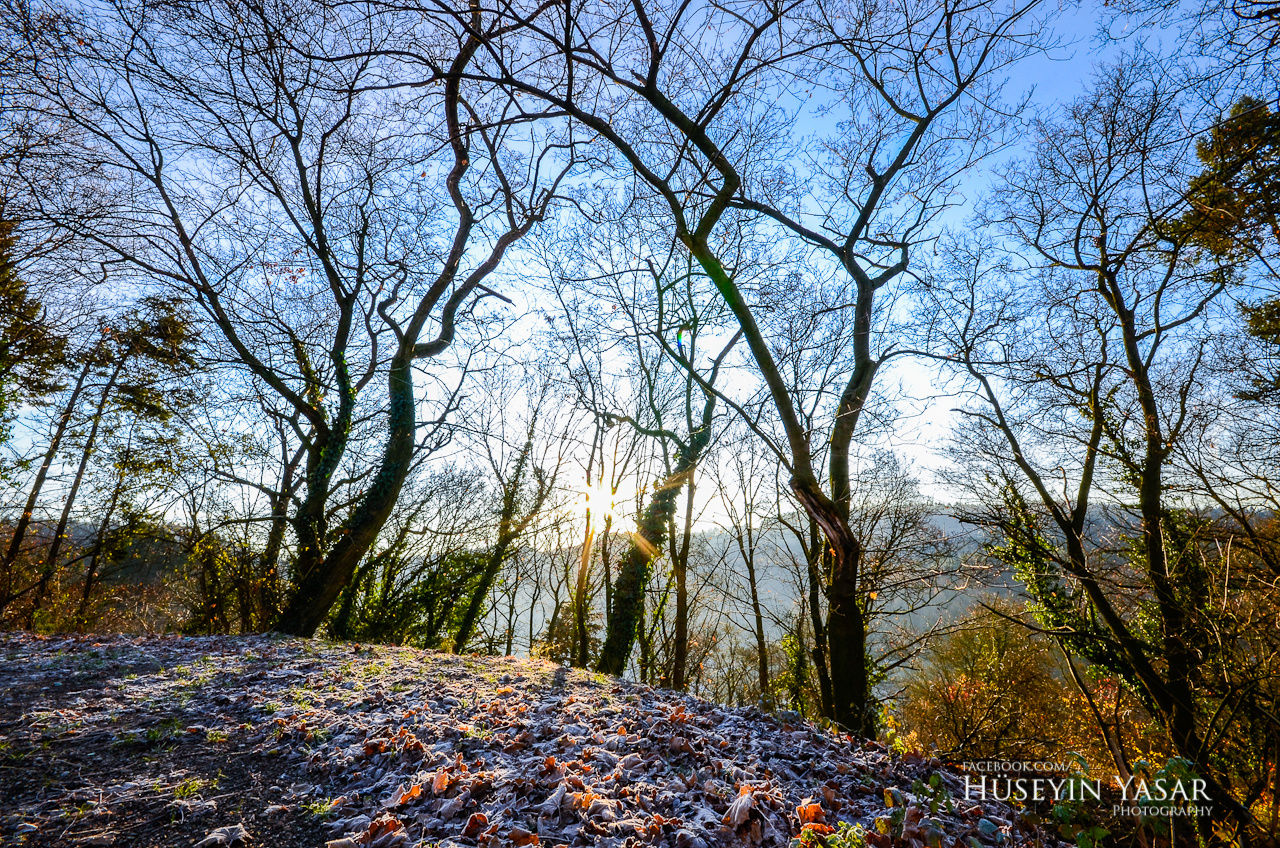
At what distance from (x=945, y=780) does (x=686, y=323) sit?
268 inches

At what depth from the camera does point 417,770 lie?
9.48 feet

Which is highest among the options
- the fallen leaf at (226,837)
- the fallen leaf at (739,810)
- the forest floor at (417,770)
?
the fallen leaf at (739,810)

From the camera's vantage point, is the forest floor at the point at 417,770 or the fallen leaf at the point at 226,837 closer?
the fallen leaf at the point at 226,837

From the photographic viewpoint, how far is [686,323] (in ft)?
28.1

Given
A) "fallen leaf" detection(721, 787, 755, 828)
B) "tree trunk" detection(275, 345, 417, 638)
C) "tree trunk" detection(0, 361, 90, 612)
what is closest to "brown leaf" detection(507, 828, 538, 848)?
"fallen leaf" detection(721, 787, 755, 828)

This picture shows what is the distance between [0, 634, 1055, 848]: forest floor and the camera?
2.28 m

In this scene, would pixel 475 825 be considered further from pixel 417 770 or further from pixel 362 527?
pixel 362 527

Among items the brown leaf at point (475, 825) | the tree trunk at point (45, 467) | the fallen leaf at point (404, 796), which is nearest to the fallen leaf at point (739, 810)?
the brown leaf at point (475, 825)

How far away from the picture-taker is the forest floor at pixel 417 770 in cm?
228

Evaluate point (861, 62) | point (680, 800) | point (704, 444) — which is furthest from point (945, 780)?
point (704, 444)

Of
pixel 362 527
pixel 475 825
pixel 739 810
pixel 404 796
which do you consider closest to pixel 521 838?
pixel 475 825

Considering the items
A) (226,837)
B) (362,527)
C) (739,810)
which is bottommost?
(226,837)

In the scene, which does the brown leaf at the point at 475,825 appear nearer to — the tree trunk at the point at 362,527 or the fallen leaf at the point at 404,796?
the fallen leaf at the point at 404,796

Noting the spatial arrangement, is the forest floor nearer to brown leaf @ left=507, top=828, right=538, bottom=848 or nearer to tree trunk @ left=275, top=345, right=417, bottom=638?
brown leaf @ left=507, top=828, right=538, bottom=848
